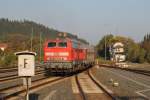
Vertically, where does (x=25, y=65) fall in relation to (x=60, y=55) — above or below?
below

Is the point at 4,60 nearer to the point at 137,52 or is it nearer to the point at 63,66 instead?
the point at 63,66

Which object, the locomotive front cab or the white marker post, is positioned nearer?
the white marker post

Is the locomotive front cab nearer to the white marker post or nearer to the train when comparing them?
the train

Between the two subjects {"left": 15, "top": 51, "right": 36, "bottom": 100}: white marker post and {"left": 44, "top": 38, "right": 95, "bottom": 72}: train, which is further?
{"left": 44, "top": 38, "right": 95, "bottom": 72}: train

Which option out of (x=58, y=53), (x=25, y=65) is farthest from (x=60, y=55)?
(x=25, y=65)

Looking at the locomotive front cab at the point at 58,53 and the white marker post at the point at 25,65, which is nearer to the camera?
the white marker post at the point at 25,65

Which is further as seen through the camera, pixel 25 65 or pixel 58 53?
pixel 58 53

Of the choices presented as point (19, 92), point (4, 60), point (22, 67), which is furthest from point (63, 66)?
point (4, 60)

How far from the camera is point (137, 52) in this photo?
109000 mm

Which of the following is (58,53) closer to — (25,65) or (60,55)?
(60,55)

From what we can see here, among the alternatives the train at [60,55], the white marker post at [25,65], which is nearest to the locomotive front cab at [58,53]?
the train at [60,55]

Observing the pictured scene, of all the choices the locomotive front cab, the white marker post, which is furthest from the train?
the white marker post

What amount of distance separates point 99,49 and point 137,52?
39.9 meters

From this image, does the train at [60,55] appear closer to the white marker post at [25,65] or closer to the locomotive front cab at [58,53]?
the locomotive front cab at [58,53]
